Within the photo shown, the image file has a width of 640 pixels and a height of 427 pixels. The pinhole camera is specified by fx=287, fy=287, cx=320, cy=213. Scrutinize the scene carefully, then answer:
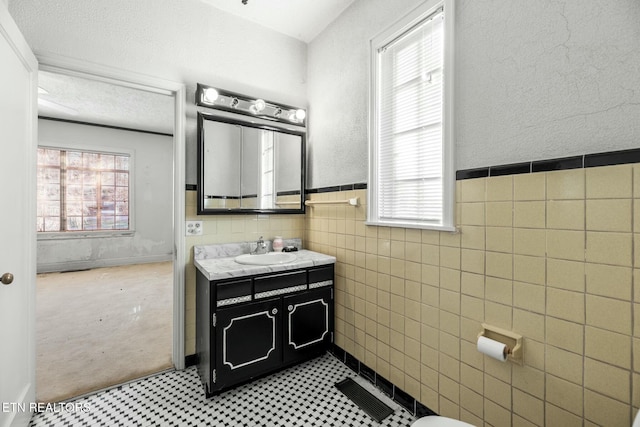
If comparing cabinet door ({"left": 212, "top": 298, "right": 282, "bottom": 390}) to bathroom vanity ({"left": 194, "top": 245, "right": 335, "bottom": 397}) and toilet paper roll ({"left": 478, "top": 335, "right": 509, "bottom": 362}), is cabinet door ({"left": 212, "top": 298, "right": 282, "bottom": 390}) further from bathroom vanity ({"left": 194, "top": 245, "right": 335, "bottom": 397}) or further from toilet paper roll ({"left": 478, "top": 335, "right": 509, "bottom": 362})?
toilet paper roll ({"left": 478, "top": 335, "right": 509, "bottom": 362})

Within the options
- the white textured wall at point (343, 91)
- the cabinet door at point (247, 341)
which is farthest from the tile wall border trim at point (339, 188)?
the cabinet door at point (247, 341)

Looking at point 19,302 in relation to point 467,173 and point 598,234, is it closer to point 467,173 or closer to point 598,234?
point 467,173

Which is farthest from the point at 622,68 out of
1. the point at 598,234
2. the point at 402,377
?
the point at 402,377

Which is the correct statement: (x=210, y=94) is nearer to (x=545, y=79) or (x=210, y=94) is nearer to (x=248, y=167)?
(x=248, y=167)

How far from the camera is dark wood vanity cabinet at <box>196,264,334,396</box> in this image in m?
1.77

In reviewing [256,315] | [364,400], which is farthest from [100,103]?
[364,400]

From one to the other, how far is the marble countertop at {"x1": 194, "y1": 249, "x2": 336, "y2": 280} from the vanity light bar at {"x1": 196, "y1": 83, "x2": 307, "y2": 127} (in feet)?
3.85

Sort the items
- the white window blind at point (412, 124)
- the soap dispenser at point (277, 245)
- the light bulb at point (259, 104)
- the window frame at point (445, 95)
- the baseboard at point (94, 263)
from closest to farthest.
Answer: the window frame at point (445, 95) → the white window blind at point (412, 124) → the light bulb at point (259, 104) → the soap dispenser at point (277, 245) → the baseboard at point (94, 263)

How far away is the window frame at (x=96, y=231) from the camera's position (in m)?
4.95

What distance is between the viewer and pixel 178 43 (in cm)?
211

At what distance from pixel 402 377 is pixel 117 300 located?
11.7 ft

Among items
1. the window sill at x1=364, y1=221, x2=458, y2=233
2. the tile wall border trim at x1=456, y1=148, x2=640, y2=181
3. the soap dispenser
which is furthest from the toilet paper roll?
the soap dispenser

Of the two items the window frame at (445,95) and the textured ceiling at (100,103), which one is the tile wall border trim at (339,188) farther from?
the textured ceiling at (100,103)

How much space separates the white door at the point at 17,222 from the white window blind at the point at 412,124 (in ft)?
6.31
